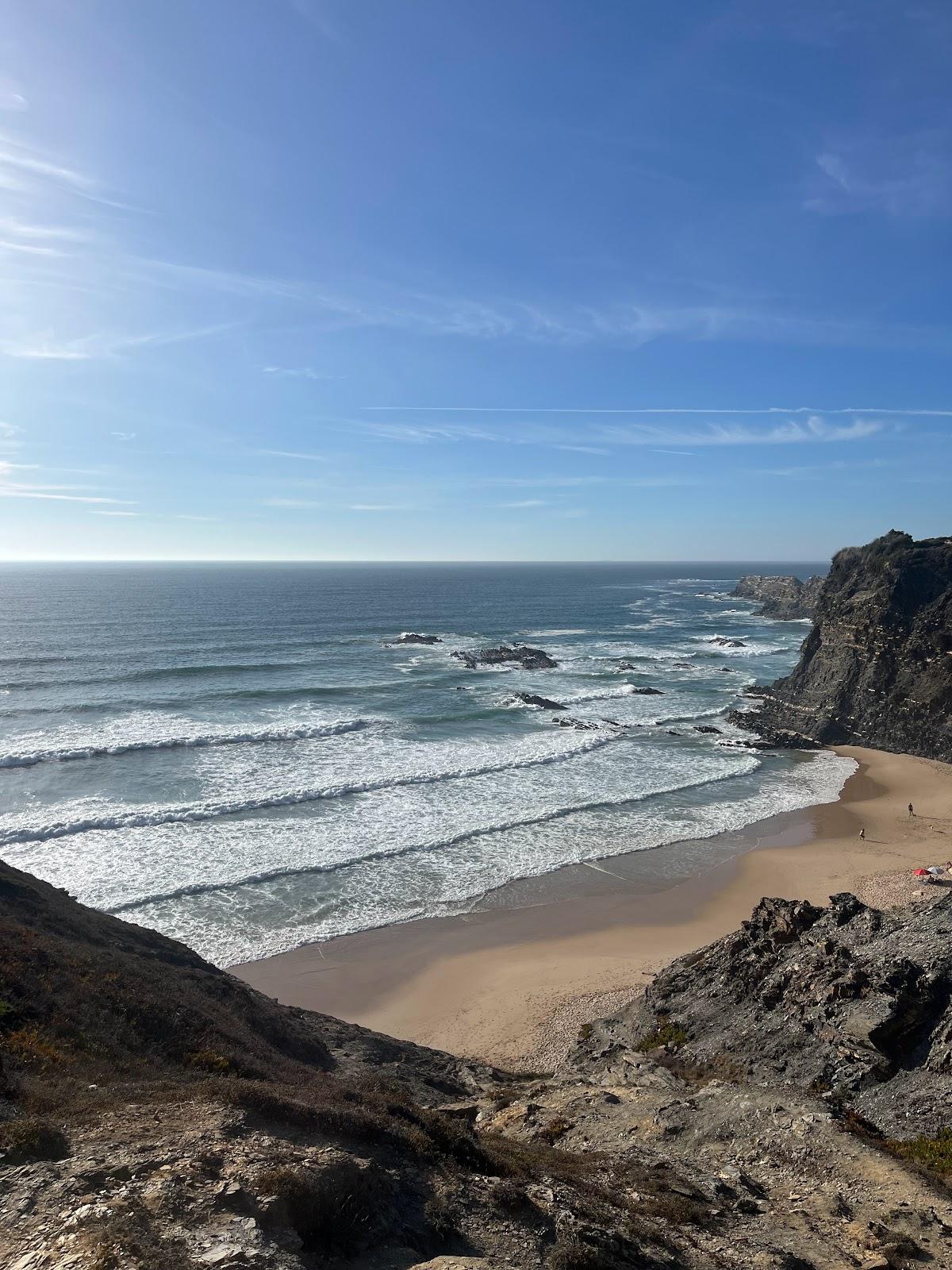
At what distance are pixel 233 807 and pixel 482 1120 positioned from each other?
23.7 metres

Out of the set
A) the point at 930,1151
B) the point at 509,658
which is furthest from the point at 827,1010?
the point at 509,658

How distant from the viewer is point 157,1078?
10133 millimetres

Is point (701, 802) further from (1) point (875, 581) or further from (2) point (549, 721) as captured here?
(1) point (875, 581)

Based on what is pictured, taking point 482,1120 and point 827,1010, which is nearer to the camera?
point 482,1120

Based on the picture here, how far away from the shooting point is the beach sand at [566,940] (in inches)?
779

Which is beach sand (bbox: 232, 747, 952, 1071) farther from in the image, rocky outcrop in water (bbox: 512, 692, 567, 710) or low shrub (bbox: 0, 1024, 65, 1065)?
rocky outcrop in water (bbox: 512, 692, 567, 710)

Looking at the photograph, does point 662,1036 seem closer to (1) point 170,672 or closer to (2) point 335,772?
(2) point 335,772

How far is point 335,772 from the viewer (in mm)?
39000

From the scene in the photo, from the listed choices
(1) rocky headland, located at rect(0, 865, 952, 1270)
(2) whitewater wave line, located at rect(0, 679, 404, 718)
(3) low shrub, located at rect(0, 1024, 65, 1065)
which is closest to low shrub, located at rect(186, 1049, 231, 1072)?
(1) rocky headland, located at rect(0, 865, 952, 1270)

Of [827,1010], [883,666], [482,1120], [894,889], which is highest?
[883,666]

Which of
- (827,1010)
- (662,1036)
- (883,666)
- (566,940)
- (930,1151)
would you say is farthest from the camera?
(883,666)

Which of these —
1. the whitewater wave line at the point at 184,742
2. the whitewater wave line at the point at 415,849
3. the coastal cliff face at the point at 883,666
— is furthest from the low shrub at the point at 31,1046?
the coastal cliff face at the point at 883,666

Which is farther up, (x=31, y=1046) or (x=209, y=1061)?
(x=31, y=1046)

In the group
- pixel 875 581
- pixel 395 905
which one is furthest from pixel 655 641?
pixel 395 905
